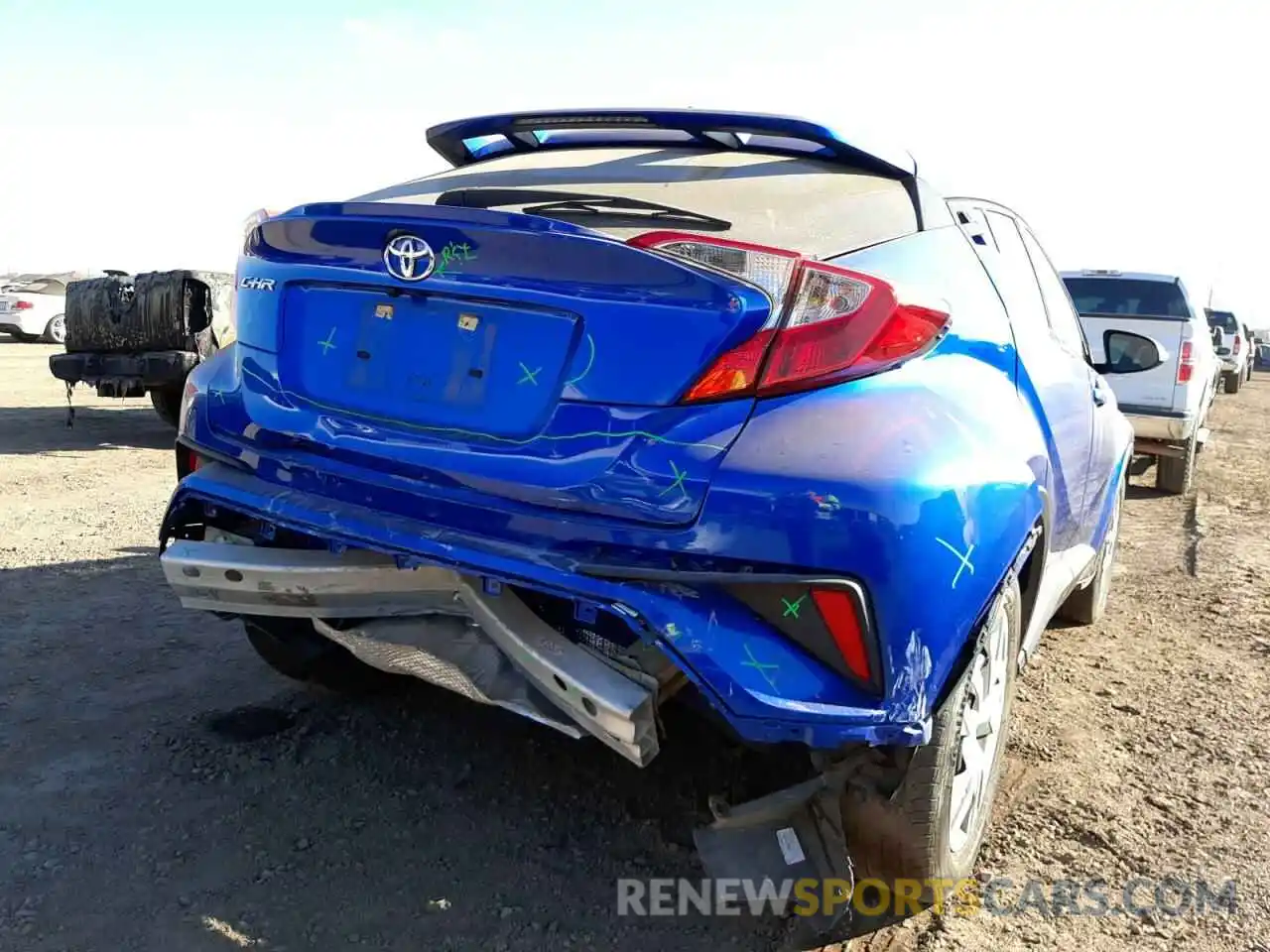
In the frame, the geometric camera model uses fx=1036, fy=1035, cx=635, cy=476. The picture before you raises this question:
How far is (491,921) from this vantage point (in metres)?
2.37

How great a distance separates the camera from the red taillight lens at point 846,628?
188 cm

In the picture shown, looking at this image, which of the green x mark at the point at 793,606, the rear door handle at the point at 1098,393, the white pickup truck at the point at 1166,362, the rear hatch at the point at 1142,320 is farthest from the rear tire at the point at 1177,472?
the green x mark at the point at 793,606

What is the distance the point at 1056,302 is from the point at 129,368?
23.9 feet

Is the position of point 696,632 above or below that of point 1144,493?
above

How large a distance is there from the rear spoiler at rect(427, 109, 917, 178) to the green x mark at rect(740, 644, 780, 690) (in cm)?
128

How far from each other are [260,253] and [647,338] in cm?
112

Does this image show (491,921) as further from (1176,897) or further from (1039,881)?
(1176,897)

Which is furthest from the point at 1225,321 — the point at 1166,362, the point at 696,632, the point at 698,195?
the point at 696,632

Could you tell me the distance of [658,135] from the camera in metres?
2.94

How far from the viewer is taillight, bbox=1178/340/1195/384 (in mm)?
8102

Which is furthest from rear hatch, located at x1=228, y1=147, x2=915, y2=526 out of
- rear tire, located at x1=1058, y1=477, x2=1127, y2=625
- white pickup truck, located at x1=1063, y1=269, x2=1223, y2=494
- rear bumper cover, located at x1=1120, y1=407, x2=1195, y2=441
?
rear bumper cover, located at x1=1120, y1=407, x2=1195, y2=441

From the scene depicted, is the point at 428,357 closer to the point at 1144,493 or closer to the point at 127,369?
the point at 127,369

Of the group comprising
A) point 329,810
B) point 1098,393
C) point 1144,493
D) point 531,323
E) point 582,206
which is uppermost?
point 582,206

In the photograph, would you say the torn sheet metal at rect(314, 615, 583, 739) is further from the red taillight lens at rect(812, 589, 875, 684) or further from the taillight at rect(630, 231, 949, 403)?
the taillight at rect(630, 231, 949, 403)
